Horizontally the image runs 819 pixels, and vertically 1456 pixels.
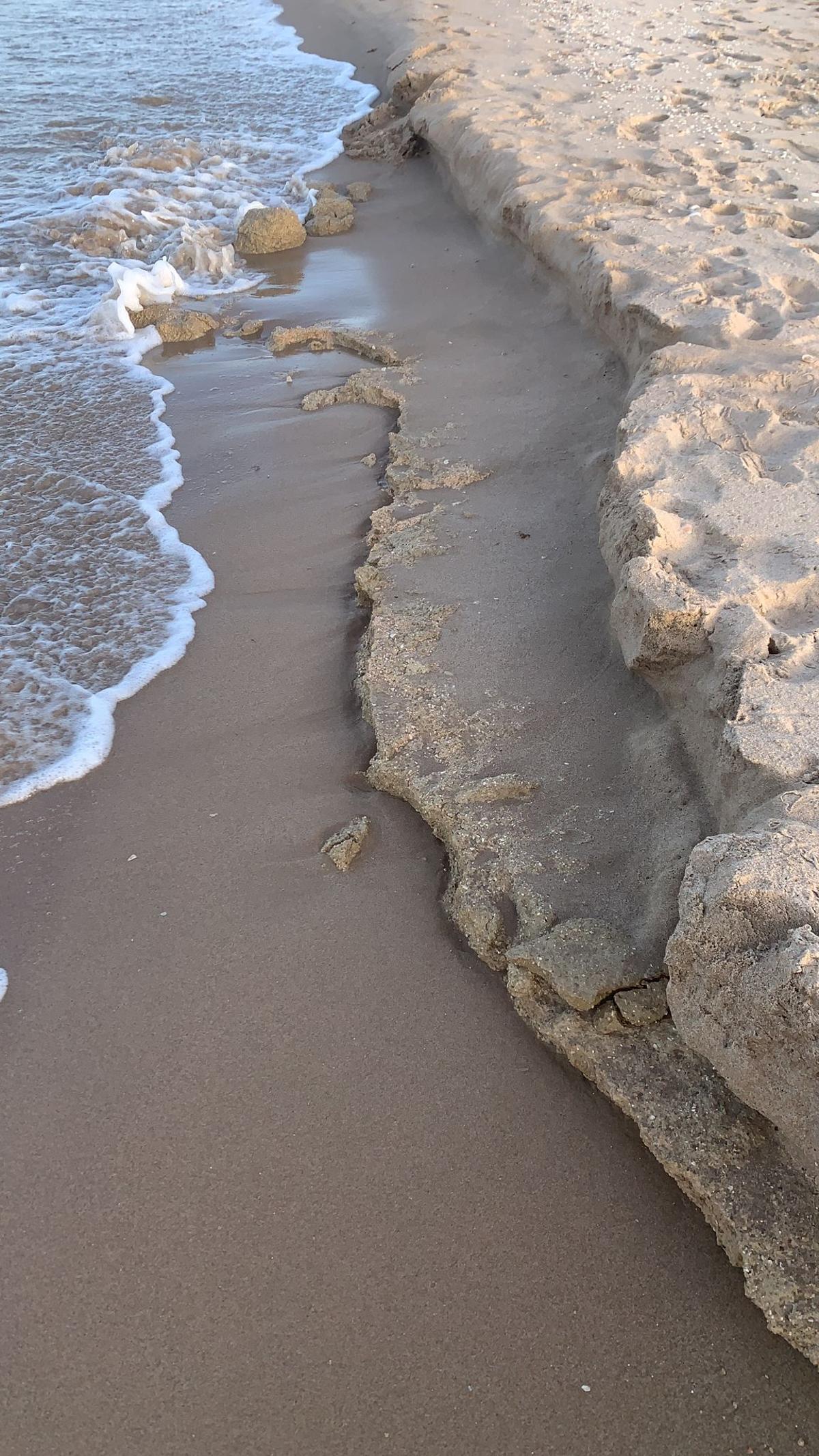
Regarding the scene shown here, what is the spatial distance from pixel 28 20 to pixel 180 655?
11.9m

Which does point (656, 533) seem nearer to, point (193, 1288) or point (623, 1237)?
point (623, 1237)

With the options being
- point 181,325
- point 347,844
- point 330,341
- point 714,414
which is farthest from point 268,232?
point 347,844

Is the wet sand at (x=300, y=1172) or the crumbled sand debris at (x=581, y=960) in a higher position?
the crumbled sand debris at (x=581, y=960)

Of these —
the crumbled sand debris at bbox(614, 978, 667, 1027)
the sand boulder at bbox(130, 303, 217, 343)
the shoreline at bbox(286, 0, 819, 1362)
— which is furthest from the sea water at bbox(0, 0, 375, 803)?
the crumbled sand debris at bbox(614, 978, 667, 1027)

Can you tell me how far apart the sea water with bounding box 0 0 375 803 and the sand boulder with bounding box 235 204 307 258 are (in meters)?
0.13

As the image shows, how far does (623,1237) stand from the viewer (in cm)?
178

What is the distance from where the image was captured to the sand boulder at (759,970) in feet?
5.21

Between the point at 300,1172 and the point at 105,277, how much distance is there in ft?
18.8

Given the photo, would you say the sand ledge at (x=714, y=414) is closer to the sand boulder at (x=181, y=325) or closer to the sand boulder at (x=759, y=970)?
the sand boulder at (x=759, y=970)

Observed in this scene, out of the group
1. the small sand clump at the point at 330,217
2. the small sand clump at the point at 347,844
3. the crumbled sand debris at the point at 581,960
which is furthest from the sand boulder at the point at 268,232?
the crumbled sand debris at the point at 581,960

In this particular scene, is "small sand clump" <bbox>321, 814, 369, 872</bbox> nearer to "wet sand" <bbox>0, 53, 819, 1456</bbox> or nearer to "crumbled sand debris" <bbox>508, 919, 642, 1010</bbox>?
"wet sand" <bbox>0, 53, 819, 1456</bbox>

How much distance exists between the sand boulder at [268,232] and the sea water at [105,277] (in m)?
0.13

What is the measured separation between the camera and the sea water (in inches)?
131

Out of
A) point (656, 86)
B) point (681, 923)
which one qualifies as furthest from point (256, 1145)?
point (656, 86)
